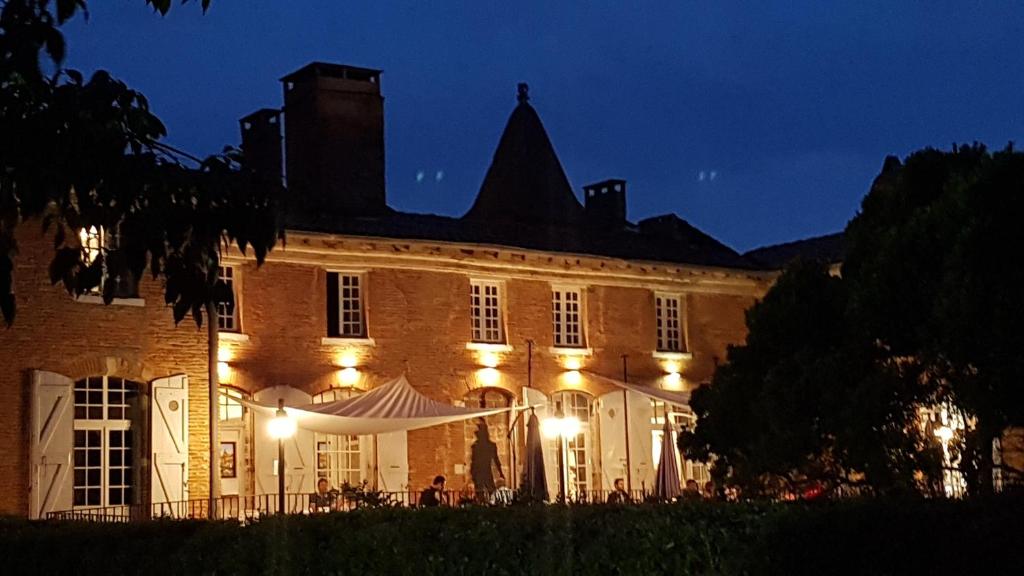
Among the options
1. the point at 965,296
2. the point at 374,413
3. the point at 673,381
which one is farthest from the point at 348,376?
the point at 965,296

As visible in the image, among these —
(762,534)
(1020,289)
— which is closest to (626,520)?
(762,534)

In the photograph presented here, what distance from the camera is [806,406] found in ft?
33.6

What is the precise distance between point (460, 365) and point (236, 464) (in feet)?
15.8

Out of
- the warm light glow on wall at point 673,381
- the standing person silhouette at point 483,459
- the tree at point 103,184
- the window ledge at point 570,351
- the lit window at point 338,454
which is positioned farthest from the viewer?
the warm light glow on wall at point 673,381

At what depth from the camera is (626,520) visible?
339 inches

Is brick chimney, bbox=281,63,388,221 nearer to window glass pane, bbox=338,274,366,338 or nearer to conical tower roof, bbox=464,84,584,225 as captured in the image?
window glass pane, bbox=338,274,366,338

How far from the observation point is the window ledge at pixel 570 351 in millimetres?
30062

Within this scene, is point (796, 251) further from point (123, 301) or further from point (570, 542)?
point (570, 542)

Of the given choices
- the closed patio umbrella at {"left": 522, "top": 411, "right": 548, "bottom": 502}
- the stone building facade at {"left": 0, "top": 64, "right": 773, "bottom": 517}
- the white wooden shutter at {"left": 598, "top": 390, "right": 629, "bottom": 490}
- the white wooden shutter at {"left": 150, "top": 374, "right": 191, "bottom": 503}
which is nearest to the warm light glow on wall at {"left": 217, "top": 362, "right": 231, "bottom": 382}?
the stone building facade at {"left": 0, "top": 64, "right": 773, "bottom": 517}

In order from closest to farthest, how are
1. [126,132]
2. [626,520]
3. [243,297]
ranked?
1. [126,132]
2. [626,520]
3. [243,297]

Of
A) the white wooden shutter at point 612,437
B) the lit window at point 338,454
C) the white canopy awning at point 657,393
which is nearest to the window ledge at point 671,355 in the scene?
the white canopy awning at point 657,393

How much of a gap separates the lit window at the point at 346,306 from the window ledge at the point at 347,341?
4.0 inches

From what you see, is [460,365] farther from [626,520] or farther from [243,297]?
[626,520]

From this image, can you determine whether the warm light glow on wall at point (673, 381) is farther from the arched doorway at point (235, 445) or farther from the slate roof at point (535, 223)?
the arched doorway at point (235, 445)
